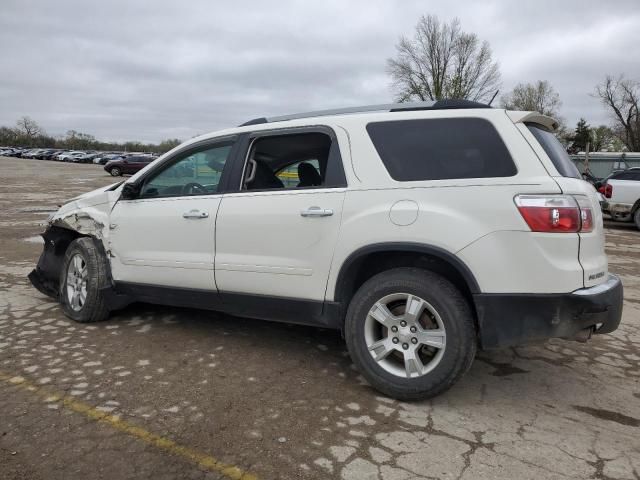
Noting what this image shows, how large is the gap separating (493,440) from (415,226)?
125cm

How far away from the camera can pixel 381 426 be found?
9.63 ft

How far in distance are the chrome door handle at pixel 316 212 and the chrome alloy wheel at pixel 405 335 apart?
666 millimetres

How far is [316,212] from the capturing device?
3.46 m

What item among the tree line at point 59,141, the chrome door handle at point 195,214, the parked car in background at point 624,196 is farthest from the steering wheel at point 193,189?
the tree line at point 59,141

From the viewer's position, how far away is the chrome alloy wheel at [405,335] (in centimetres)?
312

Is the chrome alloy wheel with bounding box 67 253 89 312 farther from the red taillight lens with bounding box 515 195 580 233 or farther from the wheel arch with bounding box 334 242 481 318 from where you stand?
the red taillight lens with bounding box 515 195 580 233

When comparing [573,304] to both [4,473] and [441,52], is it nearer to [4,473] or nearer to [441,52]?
[4,473]

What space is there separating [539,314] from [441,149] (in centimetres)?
113

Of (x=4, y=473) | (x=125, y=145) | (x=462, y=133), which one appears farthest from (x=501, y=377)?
(x=125, y=145)

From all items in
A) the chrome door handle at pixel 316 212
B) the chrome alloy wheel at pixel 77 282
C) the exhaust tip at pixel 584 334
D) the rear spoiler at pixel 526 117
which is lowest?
the chrome alloy wheel at pixel 77 282

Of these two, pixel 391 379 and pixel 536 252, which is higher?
pixel 536 252

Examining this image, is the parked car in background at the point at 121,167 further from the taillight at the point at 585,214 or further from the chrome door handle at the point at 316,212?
the taillight at the point at 585,214

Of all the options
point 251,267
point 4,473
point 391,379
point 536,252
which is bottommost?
point 4,473

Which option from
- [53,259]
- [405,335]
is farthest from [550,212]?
[53,259]
